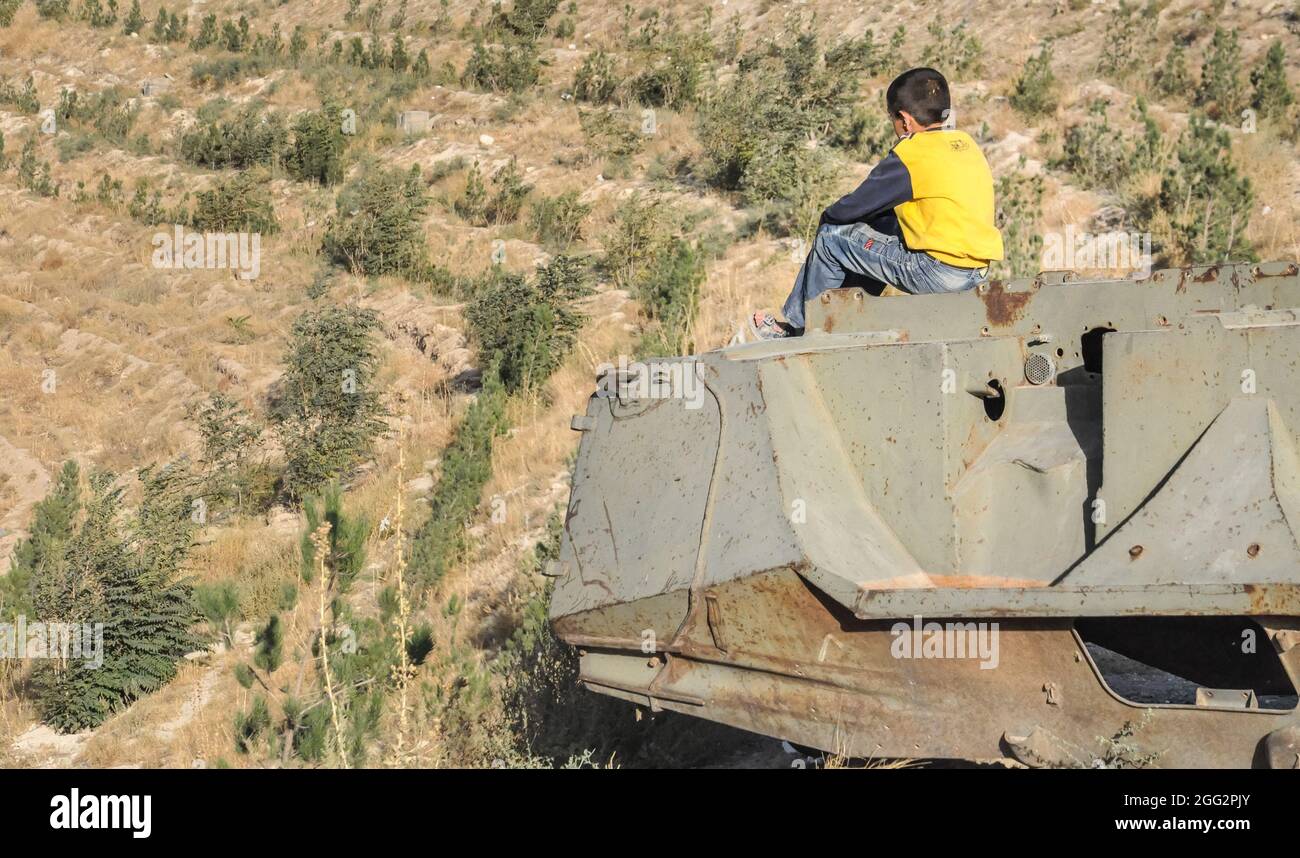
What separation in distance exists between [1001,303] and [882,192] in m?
0.89

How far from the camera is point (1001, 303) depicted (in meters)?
5.25

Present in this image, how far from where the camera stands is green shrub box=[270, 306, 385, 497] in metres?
11.0

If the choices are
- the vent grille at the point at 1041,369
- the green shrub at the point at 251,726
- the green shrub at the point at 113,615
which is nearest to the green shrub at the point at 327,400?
the green shrub at the point at 113,615

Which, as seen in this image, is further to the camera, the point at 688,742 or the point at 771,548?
the point at 688,742

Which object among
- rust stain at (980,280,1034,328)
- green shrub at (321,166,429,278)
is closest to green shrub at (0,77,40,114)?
green shrub at (321,166,429,278)

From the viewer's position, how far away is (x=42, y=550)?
31.2 ft

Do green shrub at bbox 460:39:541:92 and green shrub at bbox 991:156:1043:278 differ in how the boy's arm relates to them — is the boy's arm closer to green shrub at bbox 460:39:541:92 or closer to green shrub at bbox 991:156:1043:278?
green shrub at bbox 991:156:1043:278

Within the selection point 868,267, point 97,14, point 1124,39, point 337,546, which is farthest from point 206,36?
point 868,267

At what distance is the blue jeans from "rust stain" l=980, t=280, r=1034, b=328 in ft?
1.57

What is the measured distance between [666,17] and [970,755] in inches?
852

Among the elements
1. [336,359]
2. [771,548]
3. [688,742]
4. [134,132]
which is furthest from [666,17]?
[771,548]

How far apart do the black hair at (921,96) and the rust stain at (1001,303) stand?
109cm

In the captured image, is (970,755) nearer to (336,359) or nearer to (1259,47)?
(336,359)

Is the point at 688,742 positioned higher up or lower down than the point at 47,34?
lower down
